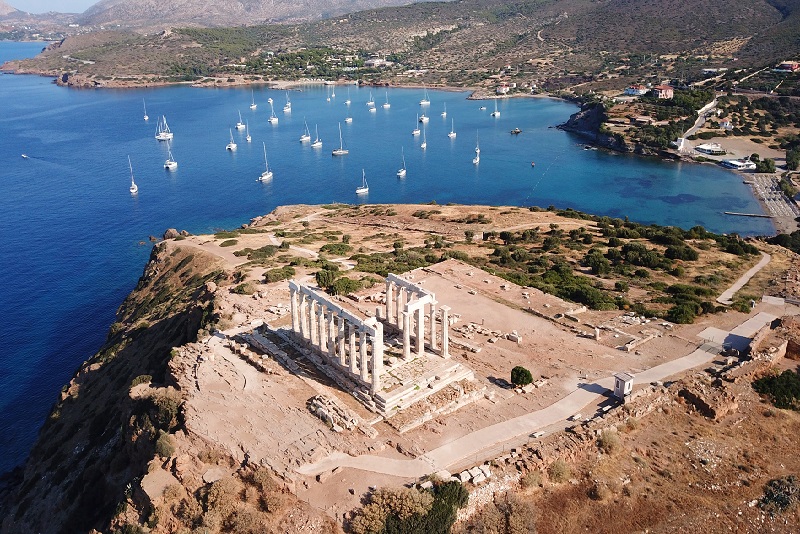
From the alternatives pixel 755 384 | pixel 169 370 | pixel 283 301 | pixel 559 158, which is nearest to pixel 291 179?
pixel 559 158

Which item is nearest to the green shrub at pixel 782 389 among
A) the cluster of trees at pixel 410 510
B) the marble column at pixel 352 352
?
the cluster of trees at pixel 410 510

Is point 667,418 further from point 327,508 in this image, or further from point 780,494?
point 327,508

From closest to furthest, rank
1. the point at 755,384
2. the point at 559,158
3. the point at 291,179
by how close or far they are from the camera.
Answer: the point at 755,384
the point at 291,179
the point at 559,158

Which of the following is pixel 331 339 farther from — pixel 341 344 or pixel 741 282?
pixel 741 282

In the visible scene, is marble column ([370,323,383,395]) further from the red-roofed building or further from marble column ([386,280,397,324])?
the red-roofed building

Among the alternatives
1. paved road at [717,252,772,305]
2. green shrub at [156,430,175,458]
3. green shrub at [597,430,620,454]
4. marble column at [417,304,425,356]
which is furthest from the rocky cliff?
paved road at [717,252,772,305]

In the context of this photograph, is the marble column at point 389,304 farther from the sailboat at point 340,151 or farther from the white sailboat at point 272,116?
the white sailboat at point 272,116

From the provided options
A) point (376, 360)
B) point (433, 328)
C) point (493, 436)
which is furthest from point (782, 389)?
point (376, 360)
